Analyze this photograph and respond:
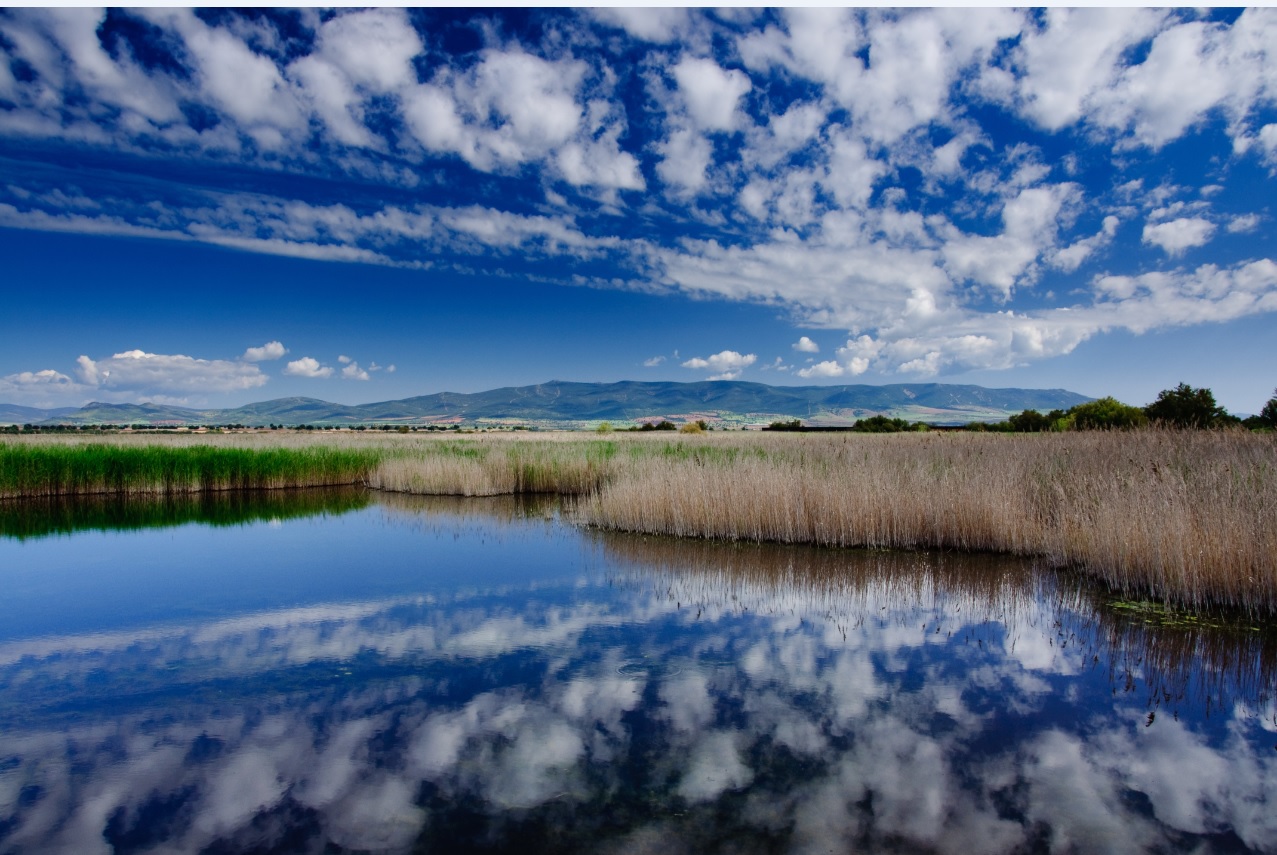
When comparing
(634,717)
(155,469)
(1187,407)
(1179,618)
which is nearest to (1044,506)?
(1179,618)

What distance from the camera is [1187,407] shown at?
2222 cm

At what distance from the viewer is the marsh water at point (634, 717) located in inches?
132

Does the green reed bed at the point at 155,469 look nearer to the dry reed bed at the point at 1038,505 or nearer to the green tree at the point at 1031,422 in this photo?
the dry reed bed at the point at 1038,505

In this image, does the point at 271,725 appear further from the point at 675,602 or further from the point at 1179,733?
the point at 1179,733

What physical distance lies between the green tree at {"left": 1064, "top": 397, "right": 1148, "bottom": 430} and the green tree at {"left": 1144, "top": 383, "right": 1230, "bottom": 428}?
589 mm

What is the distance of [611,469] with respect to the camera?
17938 mm

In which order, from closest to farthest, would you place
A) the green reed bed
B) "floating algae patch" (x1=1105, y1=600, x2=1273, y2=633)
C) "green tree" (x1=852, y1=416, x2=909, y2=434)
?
1. "floating algae patch" (x1=1105, y1=600, x2=1273, y2=633)
2. the green reed bed
3. "green tree" (x1=852, y1=416, x2=909, y2=434)

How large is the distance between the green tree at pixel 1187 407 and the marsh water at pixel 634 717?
58.8 feet

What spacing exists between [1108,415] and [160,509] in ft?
99.0

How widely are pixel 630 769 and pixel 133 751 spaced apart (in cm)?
303

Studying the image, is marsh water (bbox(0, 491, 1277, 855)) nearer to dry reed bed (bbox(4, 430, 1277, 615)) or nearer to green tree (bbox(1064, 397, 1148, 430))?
dry reed bed (bbox(4, 430, 1277, 615))

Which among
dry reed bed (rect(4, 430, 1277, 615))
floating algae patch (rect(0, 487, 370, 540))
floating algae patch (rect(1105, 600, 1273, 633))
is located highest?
dry reed bed (rect(4, 430, 1277, 615))

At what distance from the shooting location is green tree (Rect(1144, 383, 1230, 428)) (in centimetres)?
A: 2144

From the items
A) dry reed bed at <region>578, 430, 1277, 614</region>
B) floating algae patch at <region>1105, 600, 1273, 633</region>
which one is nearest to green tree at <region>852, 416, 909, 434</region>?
dry reed bed at <region>578, 430, 1277, 614</region>
